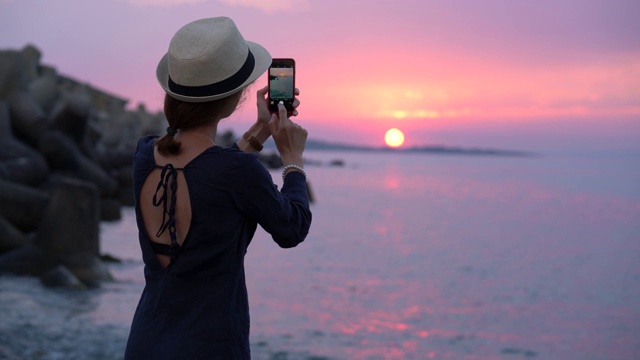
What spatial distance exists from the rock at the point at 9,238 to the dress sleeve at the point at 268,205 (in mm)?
9063

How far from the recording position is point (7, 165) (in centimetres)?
1364

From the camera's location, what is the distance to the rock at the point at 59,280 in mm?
9867

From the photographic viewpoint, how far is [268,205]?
237 centimetres

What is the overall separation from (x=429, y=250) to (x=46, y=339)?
13277 mm

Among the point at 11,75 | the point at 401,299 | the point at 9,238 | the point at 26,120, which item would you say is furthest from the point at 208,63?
the point at 11,75

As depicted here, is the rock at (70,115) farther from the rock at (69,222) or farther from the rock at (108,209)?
the rock at (69,222)

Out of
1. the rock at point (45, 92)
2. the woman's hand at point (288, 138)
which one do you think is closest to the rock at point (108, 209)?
the rock at point (45, 92)

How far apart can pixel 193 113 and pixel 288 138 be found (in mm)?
320

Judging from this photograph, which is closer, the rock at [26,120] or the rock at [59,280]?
the rock at [59,280]

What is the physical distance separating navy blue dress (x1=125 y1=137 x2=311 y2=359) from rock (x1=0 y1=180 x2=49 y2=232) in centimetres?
951

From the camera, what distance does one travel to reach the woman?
236 cm

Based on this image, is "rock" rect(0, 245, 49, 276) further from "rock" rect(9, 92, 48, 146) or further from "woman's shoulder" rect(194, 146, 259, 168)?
"woman's shoulder" rect(194, 146, 259, 168)

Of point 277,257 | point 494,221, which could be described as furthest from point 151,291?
point 494,221

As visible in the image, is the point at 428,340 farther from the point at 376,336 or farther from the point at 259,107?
the point at 259,107
